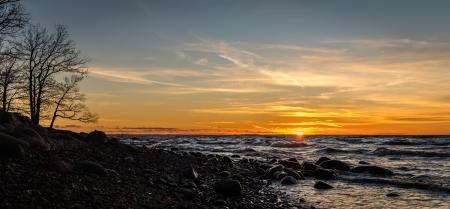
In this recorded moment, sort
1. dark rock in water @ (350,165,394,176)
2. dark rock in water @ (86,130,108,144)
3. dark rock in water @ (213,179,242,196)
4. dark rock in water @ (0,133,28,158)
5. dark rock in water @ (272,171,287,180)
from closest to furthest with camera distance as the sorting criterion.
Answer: dark rock in water @ (0,133,28,158) → dark rock in water @ (213,179,242,196) → dark rock in water @ (272,171,287,180) → dark rock in water @ (350,165,394,176) → dark rock in water @ (86,130,108,144)

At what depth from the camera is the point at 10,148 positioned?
33.3 feet

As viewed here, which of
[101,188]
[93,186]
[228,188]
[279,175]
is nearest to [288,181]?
[279,175]

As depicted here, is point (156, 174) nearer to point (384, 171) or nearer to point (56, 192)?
point (56, 192)

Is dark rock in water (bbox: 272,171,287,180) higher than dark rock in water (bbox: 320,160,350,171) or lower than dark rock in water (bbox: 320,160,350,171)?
Result: lower

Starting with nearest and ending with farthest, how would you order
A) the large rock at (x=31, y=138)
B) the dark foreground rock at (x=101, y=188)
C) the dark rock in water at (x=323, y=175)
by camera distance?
1. the dark foreground rock at (x=101, y=188)
2. the large rock at (x=31, y=138)
3. the dark rock in water at (x=323, y=175)

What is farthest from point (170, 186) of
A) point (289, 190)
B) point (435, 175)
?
point (435, 175)

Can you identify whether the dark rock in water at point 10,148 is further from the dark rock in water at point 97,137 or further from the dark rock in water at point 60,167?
the dark rock in water at point 97,137

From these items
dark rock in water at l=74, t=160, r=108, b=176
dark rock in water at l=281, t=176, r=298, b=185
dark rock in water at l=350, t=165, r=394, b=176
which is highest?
dark rock in water at l=74, t=160, r=108, b=176

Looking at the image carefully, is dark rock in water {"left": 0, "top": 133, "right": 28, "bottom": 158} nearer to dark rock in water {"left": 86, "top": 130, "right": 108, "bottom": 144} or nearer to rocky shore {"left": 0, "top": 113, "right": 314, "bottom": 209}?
rocky shore {"left": 0, "top": 113, "right": 314, "bottom": 209}

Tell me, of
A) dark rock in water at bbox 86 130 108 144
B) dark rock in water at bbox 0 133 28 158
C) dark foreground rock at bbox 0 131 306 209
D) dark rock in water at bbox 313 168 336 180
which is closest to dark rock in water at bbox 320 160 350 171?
dark rock in water at bbox 313 168 336 180

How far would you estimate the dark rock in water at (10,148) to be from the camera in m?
10.1

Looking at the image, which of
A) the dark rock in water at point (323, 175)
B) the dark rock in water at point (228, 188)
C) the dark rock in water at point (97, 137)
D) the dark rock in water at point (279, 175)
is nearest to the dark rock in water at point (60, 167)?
the dark rock in water at point (228, 188)

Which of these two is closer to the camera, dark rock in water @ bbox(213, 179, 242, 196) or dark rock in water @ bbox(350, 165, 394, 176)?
dark rock in water @ bbox(213, 179, 242, 196)

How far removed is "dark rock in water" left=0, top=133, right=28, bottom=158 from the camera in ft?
33.0
